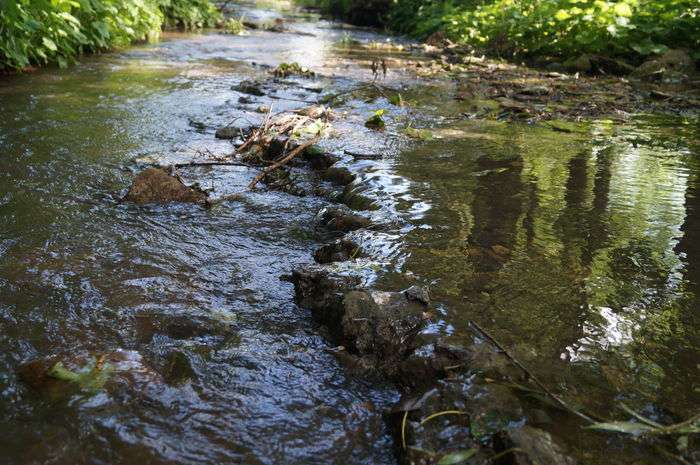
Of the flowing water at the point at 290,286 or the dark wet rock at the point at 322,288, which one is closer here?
the flowing water at the point at 290,286

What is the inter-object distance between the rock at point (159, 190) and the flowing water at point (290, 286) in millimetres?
87

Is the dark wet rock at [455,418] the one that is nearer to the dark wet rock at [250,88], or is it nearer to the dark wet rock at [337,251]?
the dark wet rock at [337,251]

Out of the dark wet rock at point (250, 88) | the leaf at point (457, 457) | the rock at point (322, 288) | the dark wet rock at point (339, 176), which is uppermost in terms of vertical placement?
the dark wet rock at point (250, 88)

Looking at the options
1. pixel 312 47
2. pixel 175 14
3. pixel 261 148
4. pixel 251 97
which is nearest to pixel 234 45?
pixel 312 47

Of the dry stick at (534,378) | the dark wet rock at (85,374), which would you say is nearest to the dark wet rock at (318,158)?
the dry stick at (534,378)

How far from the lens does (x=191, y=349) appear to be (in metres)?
1.91

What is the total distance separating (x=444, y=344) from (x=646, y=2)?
10303 mm

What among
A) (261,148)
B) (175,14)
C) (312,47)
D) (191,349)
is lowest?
(191,349)

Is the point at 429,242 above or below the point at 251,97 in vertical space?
below

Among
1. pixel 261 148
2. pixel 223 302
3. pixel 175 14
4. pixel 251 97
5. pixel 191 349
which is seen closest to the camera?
pixel 191 349

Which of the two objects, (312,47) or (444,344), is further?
(312,47)

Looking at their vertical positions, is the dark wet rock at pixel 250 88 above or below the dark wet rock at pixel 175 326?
above

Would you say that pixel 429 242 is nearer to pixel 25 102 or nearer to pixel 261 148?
pixel 261 148

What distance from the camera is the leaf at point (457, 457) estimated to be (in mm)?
1382
